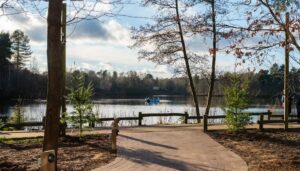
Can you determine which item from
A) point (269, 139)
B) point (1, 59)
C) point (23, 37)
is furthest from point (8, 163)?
point (23, 37)

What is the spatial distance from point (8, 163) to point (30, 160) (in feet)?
2.21

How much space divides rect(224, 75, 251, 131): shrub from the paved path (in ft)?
4.74

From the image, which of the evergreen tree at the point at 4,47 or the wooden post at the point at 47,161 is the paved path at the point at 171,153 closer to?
the wooden post at the point at 47,161

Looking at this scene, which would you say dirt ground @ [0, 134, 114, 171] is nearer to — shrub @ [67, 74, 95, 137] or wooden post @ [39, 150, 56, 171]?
shrub @ [67, 74, 95, 137]

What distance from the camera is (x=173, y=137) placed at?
18.2m

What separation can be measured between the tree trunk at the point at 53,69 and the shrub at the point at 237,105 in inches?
478

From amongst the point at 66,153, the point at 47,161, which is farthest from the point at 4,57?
the point at 47,161

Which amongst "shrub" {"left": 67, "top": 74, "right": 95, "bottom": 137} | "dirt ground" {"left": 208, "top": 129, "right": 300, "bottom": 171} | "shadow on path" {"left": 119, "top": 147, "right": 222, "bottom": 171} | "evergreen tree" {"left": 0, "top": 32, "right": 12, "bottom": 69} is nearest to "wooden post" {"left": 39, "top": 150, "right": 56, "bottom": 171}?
"shadow on path" {"left": 119, "top": 147, "right": 222, "bottom": 171}

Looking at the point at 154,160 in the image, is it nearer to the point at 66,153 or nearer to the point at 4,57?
the point at 66,153

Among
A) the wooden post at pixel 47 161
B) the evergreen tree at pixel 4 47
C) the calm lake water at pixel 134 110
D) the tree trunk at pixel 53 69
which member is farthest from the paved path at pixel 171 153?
the evergreen tree at pixel 4 47

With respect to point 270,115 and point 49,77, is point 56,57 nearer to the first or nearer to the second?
point 49,77

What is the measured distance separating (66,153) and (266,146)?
7.20 metres

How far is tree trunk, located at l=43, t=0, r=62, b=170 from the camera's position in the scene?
855 centimetres

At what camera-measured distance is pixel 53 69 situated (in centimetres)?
862
